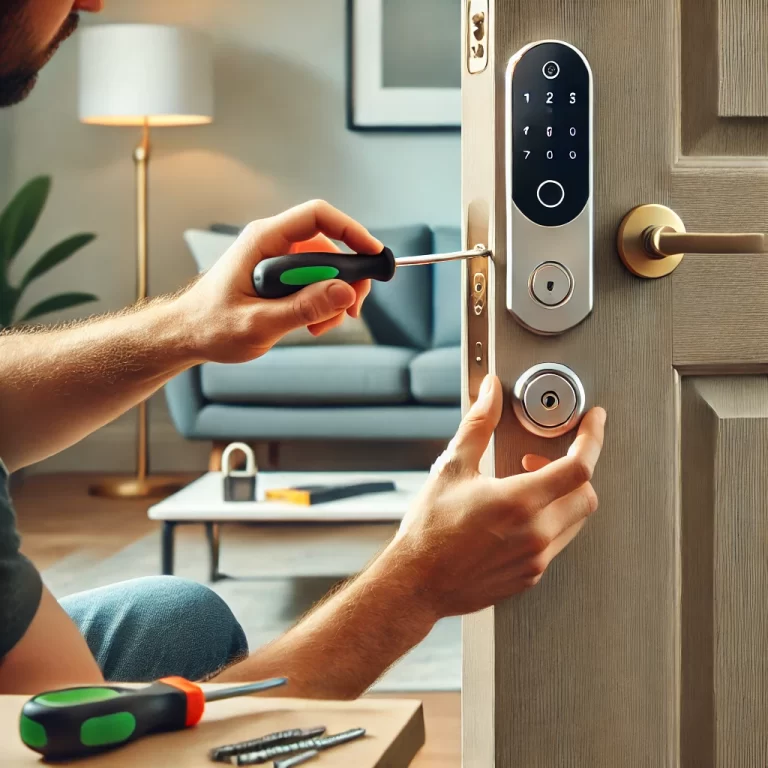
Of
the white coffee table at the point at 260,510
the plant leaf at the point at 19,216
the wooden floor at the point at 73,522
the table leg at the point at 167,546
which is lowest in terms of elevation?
the wooden floor at the point at 73,522

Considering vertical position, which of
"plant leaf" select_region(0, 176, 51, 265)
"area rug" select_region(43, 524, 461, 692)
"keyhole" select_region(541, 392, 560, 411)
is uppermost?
"plant leaf" select_region(0, 176, 51, 265)

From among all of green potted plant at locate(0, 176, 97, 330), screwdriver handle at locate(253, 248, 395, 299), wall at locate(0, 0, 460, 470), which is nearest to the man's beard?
screwdriver handle at locate(253, 248, 395, 299)

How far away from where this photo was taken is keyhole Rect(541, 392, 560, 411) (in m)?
0.67

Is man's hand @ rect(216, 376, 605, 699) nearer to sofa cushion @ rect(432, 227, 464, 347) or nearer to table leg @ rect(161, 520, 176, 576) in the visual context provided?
table leg @ rect(161, 520, 176, 576)

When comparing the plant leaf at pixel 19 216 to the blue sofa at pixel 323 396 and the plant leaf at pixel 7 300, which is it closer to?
the plant leaf at pixel 7 300

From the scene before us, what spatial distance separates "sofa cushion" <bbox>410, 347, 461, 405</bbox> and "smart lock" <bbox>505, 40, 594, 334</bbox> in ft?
9.46

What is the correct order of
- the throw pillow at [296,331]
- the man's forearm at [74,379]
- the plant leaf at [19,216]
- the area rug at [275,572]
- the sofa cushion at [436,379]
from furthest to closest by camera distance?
the plant leaf at [19,216]
the throw pillow at [296,331]
the sofa cushion at [436,379]
the area rug at [275,572]
the man's forearm at [74,379]

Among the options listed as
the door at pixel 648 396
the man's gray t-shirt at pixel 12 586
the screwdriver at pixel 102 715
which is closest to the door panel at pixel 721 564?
the door at pixel 648 396

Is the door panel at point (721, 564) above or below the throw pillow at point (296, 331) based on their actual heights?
below

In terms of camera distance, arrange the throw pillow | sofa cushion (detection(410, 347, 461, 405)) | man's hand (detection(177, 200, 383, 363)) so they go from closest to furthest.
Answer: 1. man's hand (detection(177, 200, 383, 363))
2. sofa cushion (detection(410, 347, 461, 405))
3. the throw pillow

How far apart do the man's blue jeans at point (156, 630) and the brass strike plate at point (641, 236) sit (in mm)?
531

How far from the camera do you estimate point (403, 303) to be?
4.07 metres

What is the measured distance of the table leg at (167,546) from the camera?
7.43ft

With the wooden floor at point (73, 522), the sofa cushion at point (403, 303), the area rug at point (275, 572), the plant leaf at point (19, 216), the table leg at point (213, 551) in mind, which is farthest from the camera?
the sofa cushion at point (403, 303)
